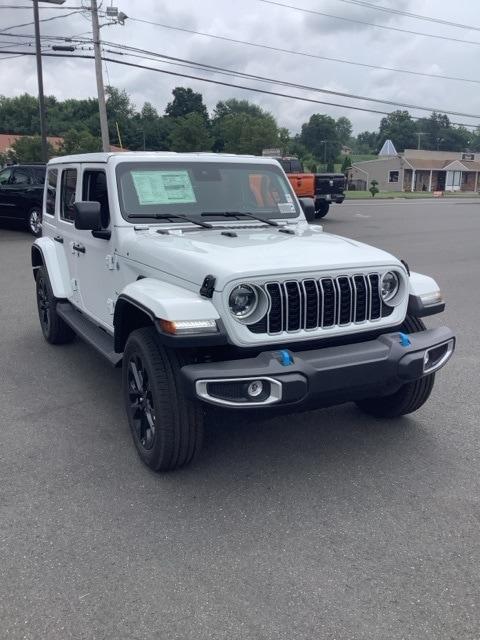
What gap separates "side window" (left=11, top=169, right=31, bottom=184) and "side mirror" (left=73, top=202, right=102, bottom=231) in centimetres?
1250

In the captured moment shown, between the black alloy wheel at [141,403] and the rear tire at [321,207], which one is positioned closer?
the black alloy wheel at [141,403]

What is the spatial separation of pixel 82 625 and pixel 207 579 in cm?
58

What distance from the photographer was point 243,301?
11.3ft

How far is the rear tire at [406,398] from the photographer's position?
4.05 m

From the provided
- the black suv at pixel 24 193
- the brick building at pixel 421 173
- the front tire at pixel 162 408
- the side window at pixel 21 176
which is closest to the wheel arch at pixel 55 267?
the front tire at pixel 162 408

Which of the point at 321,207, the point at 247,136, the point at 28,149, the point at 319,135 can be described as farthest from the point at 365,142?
the point at 321,207

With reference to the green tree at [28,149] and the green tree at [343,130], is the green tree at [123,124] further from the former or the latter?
the green tree at [343,130]

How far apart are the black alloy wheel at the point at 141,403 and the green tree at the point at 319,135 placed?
122869mm

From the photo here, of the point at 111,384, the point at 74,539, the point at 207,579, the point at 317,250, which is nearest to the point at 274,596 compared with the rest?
the point at 207,579

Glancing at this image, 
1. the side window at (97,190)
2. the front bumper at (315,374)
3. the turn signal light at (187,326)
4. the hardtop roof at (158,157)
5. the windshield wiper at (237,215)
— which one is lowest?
the front bumper at (315,374)

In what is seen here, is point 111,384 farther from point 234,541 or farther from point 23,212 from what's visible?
point 23,212

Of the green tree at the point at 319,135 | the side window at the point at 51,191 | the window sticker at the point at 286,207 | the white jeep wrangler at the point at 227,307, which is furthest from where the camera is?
the green tree at the point at 319,135

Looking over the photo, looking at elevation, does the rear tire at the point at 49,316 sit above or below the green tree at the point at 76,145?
below

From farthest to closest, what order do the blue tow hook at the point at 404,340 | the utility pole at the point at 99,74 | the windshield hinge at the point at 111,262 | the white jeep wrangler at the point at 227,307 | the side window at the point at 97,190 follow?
1. the utility pole at the point at 99,74
2. the side window at the point at 97,190
3. the windshield hinge at the point at 111,262
4. the blue tow hook at the point at 404,340
5. the white jeep wrangler at the point at 227,307
